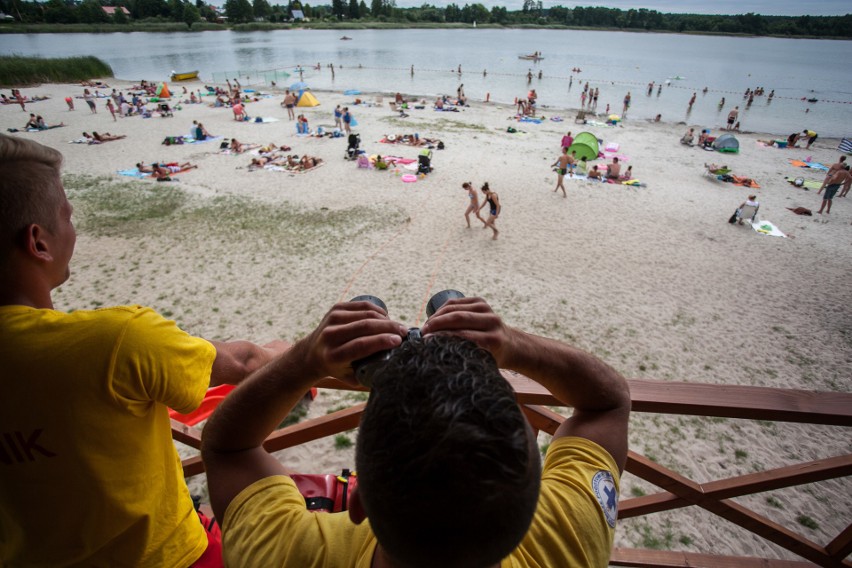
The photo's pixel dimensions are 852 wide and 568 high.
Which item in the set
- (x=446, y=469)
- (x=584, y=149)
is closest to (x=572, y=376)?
(x=446, y=469)

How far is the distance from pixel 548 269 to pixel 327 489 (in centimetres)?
862

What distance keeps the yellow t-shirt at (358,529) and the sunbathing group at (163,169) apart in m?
17.6

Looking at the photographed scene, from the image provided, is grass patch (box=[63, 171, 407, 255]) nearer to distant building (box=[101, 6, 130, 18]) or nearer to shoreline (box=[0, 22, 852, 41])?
shoreline (box=[0, 22, 852, 41])

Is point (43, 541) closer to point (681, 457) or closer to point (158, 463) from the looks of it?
point (158, 463)

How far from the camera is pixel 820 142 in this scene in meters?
26.8

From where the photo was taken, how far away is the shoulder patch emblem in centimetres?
104

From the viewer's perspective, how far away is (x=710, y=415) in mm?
1581

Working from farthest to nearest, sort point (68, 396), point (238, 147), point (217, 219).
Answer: point (238, 147) < point (217, 219) < point (68, 396)

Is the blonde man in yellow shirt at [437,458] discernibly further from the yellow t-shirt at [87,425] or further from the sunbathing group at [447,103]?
the sunbathing group at [447,103]

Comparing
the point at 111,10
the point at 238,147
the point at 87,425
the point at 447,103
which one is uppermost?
the point at 111,10

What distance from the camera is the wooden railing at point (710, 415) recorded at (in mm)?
1641

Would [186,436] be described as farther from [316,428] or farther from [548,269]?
[548,269]

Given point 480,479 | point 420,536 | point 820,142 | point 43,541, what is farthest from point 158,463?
point 820,142

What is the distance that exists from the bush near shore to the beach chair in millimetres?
51941
